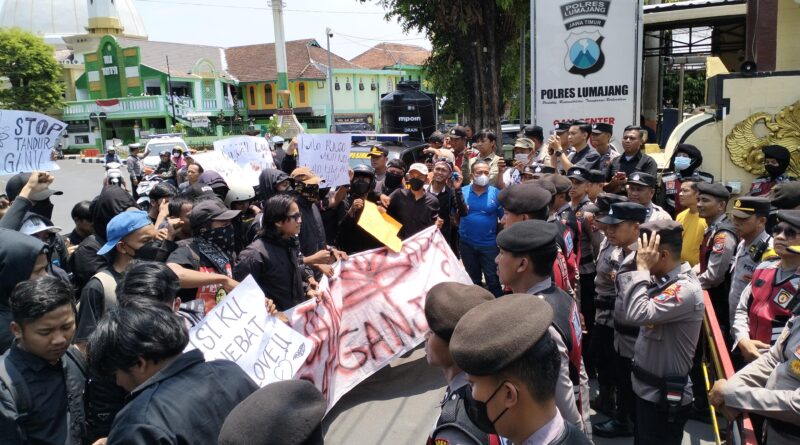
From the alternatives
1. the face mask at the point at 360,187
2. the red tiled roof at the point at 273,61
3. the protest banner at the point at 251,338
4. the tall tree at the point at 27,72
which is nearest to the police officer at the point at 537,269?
the protest banner at the point at 251,338

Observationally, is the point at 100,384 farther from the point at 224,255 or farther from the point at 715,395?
the point at 715,395

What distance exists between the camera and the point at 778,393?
2.54 m

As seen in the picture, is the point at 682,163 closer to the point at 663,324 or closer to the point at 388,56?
the point at 663,324

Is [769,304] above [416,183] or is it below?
below

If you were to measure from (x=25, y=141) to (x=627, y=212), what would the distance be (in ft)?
15.4

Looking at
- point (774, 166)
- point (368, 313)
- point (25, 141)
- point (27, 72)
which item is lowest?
point (368, 313)

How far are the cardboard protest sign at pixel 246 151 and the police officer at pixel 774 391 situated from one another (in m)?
6.08

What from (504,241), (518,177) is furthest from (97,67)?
(504,241)

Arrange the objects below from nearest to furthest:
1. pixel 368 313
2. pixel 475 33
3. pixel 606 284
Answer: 1. pixel 606 284
2. pixel 368 313
3. pixel 475 33

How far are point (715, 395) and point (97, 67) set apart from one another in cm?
6079

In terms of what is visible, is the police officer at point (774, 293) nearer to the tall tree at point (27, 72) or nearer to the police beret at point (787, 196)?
the police beret at point (787, 196)

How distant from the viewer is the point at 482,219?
618 cm

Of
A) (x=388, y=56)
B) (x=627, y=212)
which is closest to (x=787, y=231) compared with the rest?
(x=627, y=212)

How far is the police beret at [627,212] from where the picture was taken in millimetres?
3740
